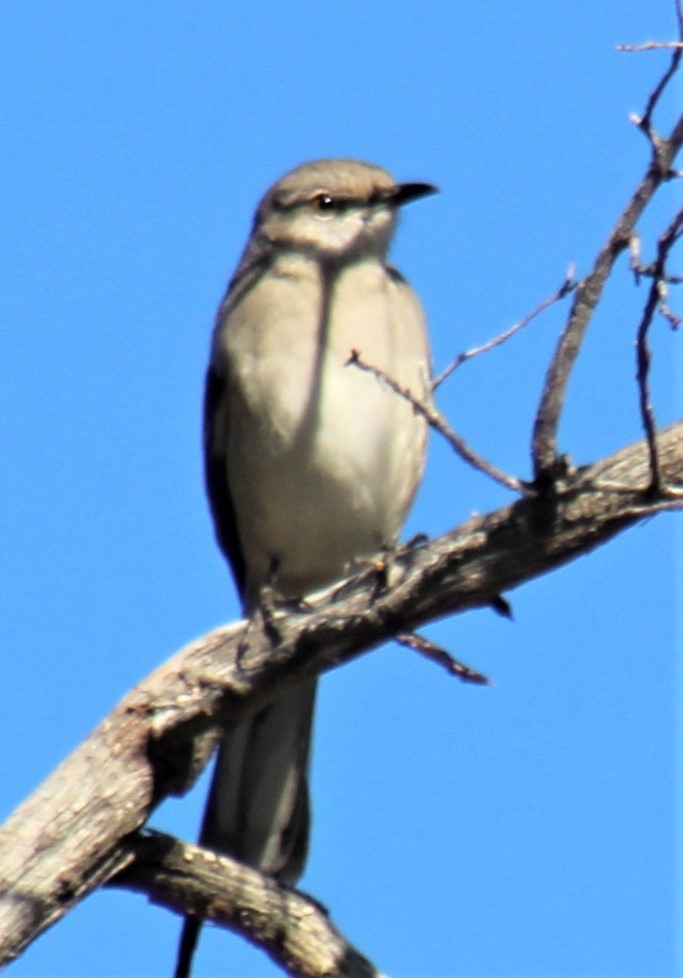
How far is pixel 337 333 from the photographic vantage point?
20.1 ft

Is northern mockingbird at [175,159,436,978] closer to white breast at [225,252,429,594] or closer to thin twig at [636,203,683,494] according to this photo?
white breast at [225,252,429,594]

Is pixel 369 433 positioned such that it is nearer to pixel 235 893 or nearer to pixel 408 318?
pixel 408 318

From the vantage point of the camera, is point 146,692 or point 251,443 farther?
point 251,443

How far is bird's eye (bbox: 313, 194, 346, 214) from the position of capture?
6559mm

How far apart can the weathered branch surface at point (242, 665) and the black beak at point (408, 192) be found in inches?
72.9

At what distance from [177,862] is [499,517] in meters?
1.64

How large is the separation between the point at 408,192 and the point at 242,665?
7.14 feet

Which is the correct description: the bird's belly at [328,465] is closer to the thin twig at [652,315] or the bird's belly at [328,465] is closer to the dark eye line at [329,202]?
the dark eye line at [329,202]

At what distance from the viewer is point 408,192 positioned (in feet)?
21.0

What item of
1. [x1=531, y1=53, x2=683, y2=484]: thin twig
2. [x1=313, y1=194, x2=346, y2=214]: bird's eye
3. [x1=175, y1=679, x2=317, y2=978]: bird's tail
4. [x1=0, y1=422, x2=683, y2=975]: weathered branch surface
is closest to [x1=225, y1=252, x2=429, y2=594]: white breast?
[x1=313, y1=194, x2=346, y2=214]: bird's eye

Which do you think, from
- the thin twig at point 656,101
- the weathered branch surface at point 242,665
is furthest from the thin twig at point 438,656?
the thin twig at point 656,101

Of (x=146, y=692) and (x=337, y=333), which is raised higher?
(x=337, y=333)

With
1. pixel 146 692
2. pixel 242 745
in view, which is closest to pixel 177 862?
pixel 146 692

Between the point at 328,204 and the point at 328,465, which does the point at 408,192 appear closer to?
the point at 328,204
